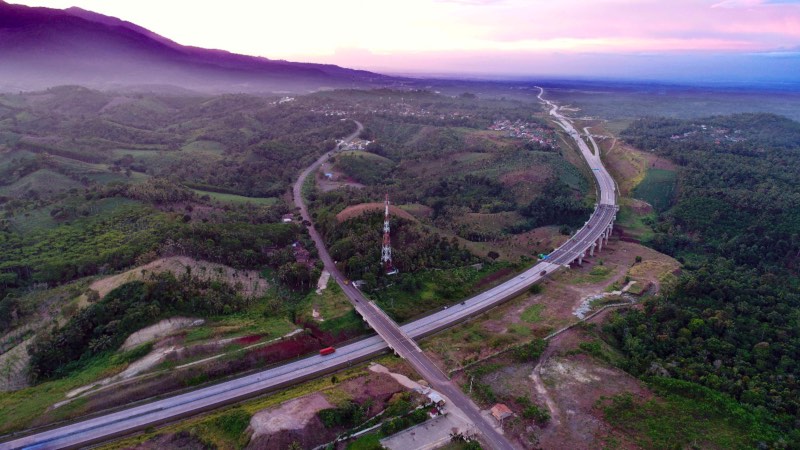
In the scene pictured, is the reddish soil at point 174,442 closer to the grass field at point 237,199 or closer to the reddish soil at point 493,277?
the reddish soil at point 493,277

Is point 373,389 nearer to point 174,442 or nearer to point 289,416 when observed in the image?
point 289,416

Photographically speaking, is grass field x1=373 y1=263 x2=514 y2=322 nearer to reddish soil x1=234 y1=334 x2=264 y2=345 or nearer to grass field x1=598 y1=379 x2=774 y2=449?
reddish soil x1=234 y1=334 x2=264 y2=345

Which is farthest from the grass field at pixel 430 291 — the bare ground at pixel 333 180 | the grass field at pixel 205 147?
the grass field at pixel 205 147

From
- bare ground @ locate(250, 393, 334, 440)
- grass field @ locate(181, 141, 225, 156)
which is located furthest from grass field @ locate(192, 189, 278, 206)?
bare ground @ locate(250, 393, 334, 440)

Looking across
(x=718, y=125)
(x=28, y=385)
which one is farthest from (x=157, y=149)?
(x=718, y=125)

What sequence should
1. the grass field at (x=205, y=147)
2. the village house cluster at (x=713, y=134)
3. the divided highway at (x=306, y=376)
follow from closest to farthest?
the divided highway at (x=306, y=376), the grass field at (x=205, y=147), the village house cluster at (x=713, y=134)

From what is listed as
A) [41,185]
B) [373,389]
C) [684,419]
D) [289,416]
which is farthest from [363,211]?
[41,185]
